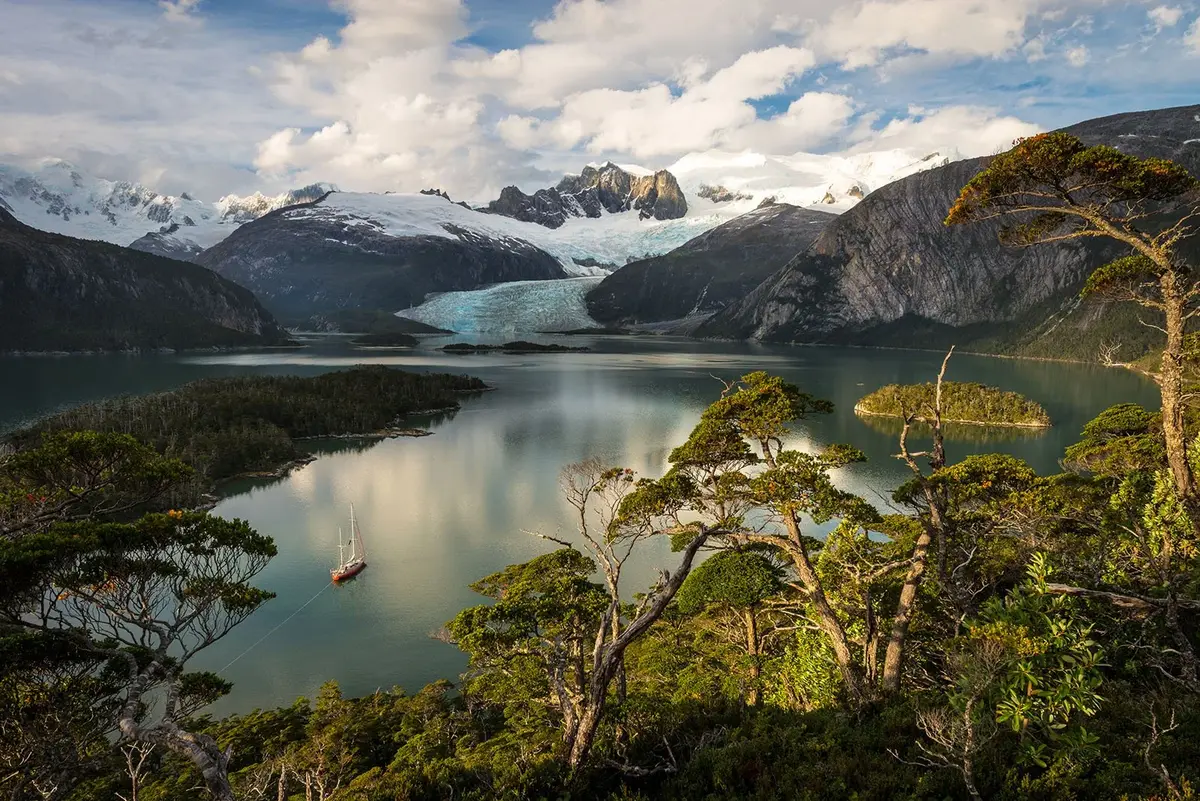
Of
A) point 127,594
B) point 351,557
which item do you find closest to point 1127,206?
point 127,594

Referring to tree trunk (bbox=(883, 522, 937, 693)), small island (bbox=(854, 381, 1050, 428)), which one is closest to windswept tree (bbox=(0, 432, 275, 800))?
tree trunk (bbox=(883, 522, 937, 693))

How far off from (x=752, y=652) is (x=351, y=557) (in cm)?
2208

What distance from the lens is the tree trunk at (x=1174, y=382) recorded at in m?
11.1

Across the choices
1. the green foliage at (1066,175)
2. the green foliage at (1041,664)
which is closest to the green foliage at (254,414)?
the green foliage at (1066,175)

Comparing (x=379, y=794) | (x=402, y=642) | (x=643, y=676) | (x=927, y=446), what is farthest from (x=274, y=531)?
(x=927, y=446)

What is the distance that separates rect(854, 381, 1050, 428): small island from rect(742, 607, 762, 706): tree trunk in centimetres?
5302

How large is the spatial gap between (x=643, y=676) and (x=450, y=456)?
4057 centimetres

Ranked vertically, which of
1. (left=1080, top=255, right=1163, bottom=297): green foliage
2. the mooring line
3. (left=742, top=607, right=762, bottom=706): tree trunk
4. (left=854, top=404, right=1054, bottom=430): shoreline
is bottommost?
the mooring line

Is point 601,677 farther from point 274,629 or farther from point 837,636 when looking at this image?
point 274,629

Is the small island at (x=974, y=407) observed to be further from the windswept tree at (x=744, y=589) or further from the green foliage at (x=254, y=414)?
the green foliage at (x=254, y=414)

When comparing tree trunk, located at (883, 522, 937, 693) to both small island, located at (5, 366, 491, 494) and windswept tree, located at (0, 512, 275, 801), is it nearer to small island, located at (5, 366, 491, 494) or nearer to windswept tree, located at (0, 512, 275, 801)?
windswept tree, located at (0, 512, 275, 801)

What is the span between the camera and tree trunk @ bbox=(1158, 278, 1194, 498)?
1114 cm

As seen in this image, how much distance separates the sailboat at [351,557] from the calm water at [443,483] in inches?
24.0

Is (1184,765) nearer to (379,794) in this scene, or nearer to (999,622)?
A: (999,622)
